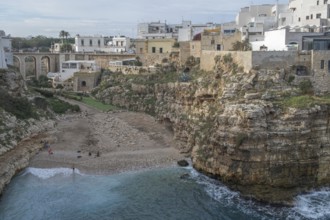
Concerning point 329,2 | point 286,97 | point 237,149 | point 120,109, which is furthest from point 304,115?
point 120,109

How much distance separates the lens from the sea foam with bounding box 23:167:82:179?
38875mm

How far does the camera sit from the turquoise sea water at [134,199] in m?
30.9

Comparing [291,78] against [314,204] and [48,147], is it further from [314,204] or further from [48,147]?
[48,147]

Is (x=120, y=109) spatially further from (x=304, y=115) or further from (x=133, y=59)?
(x=304, y=115)

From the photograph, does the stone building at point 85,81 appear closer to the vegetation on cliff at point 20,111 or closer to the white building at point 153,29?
the vegetation on cliff at point 20,111

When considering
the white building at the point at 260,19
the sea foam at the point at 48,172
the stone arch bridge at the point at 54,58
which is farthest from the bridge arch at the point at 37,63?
the sea foam at the point at 48,172

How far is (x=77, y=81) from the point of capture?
77.9 metres

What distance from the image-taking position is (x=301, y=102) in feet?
118

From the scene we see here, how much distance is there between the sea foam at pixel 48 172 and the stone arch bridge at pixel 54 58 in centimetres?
4265

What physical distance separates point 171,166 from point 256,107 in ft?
36.6

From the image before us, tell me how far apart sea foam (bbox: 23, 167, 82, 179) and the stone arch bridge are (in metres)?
42.7

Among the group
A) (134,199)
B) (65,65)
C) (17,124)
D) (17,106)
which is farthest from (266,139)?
(65,65)

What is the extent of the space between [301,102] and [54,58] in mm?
65935

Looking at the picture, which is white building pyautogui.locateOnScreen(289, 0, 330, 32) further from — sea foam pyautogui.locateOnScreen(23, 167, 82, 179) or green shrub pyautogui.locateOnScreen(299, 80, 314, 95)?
sea foam pyautogui.locateOnScreen(23, 167, 82, 179)
